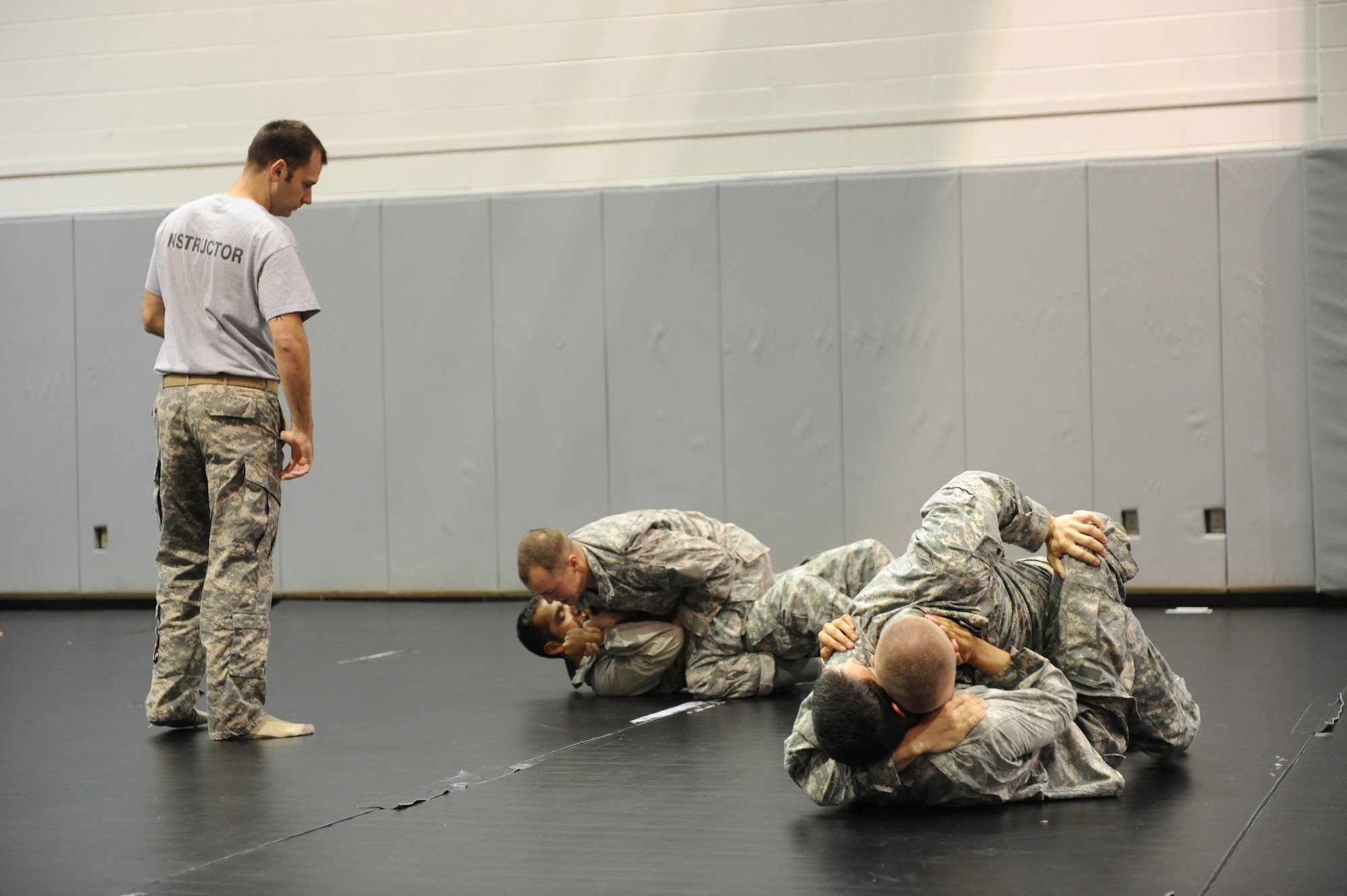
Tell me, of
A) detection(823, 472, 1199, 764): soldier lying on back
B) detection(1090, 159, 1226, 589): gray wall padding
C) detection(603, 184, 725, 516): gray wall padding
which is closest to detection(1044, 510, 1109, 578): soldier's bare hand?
detection(823, 472, 1199, 764): soldier lying on back

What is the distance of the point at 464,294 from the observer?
7.83m

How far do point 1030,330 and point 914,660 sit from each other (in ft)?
16.3

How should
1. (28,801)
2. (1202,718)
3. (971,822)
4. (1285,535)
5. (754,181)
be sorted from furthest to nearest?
(754,181), (1285,535), (1202,718), (28,801), (971,822)

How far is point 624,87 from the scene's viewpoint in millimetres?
7738

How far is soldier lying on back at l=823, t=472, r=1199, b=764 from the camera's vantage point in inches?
110

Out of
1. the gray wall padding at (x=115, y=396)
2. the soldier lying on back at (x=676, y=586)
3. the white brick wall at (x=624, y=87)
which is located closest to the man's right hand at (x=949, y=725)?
the soldier lying on back at (x=676, y=586)

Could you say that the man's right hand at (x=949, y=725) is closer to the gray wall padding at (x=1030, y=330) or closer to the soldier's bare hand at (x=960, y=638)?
the soldier's bare hand at (x=960, y=638)

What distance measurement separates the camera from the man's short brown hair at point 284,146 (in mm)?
3830

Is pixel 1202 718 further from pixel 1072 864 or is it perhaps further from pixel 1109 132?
pixel 1109 132

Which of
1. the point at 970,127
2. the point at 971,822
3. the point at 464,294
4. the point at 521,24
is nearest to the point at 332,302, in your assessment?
the point at 464,294

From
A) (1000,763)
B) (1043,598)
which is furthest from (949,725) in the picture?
(1043,598)

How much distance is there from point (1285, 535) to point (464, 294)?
15.6 ft

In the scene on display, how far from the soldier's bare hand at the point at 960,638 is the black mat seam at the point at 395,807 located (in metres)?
1.23

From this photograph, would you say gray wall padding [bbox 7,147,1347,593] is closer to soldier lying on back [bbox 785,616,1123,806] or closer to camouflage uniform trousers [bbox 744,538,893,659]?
camouflage uniform trousers [bbox 744,538,893,659]
